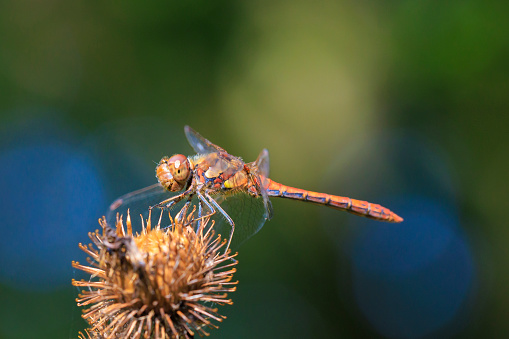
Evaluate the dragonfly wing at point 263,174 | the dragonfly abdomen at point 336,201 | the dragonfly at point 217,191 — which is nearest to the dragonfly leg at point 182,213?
the dragonfly at point 217,191

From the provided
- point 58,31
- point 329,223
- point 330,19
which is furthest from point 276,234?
point 58,31

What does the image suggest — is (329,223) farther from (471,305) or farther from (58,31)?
(58,31)

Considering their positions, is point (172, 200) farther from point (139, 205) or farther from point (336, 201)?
point (336, 201)

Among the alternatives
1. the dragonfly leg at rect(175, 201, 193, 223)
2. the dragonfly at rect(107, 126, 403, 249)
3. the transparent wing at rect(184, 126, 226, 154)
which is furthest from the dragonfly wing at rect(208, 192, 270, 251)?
the transparent wing at rect(184, 126, 226, 154)

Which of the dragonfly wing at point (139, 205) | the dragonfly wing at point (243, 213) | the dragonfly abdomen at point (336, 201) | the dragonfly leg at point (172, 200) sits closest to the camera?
the dragonfly wing at point (139, 205)

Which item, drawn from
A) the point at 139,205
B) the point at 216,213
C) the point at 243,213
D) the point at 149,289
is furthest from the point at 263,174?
the point at 149,289

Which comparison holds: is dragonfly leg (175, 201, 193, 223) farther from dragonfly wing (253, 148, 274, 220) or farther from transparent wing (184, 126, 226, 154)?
dragonfly wing (253, 148, 274, 220)

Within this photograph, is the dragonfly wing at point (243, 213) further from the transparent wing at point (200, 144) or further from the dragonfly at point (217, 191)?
the transparent wing at point (200, 144)
